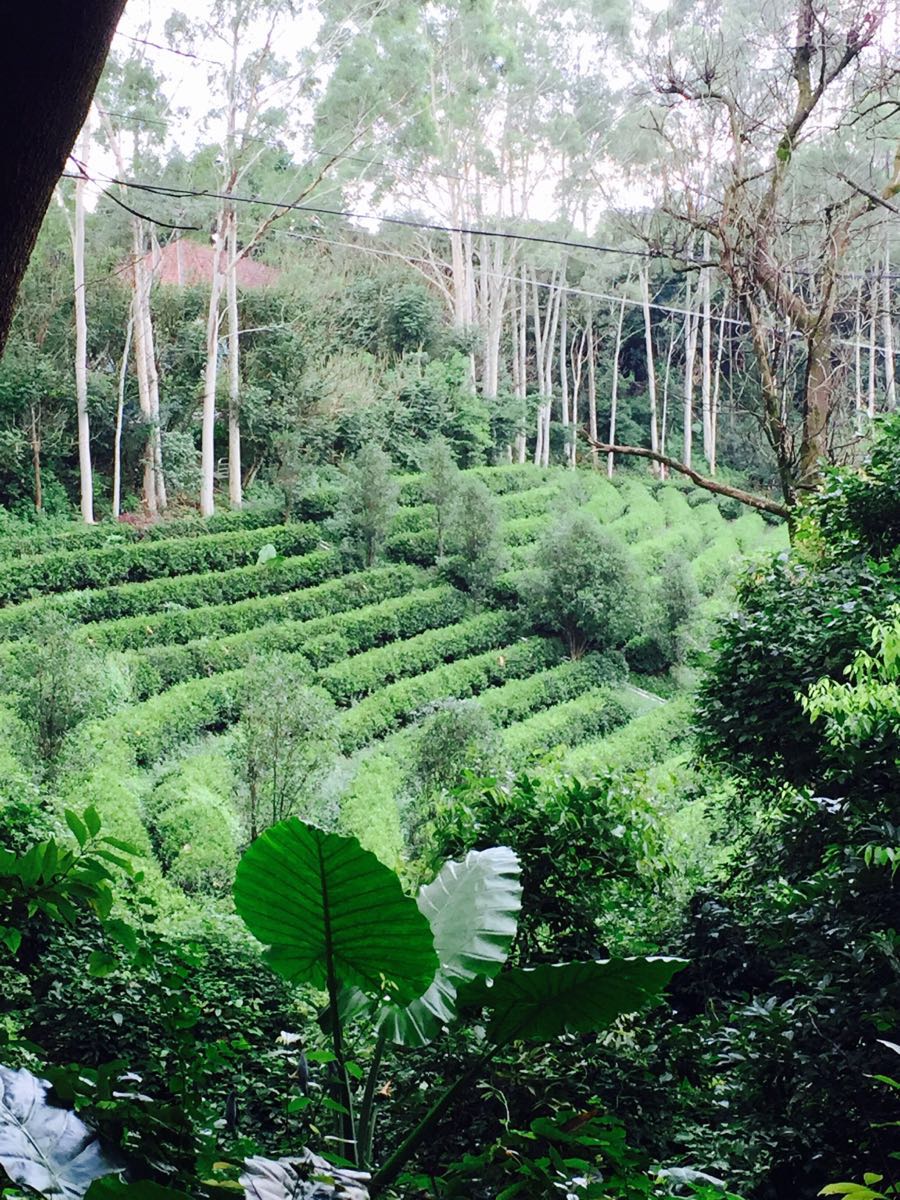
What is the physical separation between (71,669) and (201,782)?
101 cm

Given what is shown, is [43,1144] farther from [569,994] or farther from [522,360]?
[522,360]

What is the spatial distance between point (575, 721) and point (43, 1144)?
24.1 feet

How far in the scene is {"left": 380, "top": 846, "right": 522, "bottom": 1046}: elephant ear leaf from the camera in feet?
5.56

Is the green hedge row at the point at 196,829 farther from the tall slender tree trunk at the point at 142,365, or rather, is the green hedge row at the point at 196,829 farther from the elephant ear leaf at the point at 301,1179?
the elephant ear leaf at the point at 301,1179

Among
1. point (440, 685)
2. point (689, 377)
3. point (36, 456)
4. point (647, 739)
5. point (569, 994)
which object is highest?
point (689, 377)

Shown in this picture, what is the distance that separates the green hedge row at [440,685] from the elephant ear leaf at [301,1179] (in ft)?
20.9

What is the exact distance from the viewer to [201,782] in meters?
6.58

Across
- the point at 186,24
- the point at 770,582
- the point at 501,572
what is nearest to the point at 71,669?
the point at 501,572

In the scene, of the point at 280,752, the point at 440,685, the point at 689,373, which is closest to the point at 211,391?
the point at 440,685

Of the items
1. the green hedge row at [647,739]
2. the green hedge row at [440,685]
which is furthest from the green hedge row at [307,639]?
the green hedge row at [647,739]

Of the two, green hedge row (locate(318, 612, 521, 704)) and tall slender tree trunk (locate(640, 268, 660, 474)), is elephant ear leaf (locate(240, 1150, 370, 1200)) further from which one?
tall slender tree trunk (locate(640, 268, 660, 474))

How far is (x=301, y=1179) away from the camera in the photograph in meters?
0.80

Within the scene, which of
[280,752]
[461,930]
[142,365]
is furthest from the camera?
[142,365]

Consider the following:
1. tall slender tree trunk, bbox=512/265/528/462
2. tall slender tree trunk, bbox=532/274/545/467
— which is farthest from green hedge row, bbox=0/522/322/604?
tall slender tree trunk, bbox=532/274/545/467
